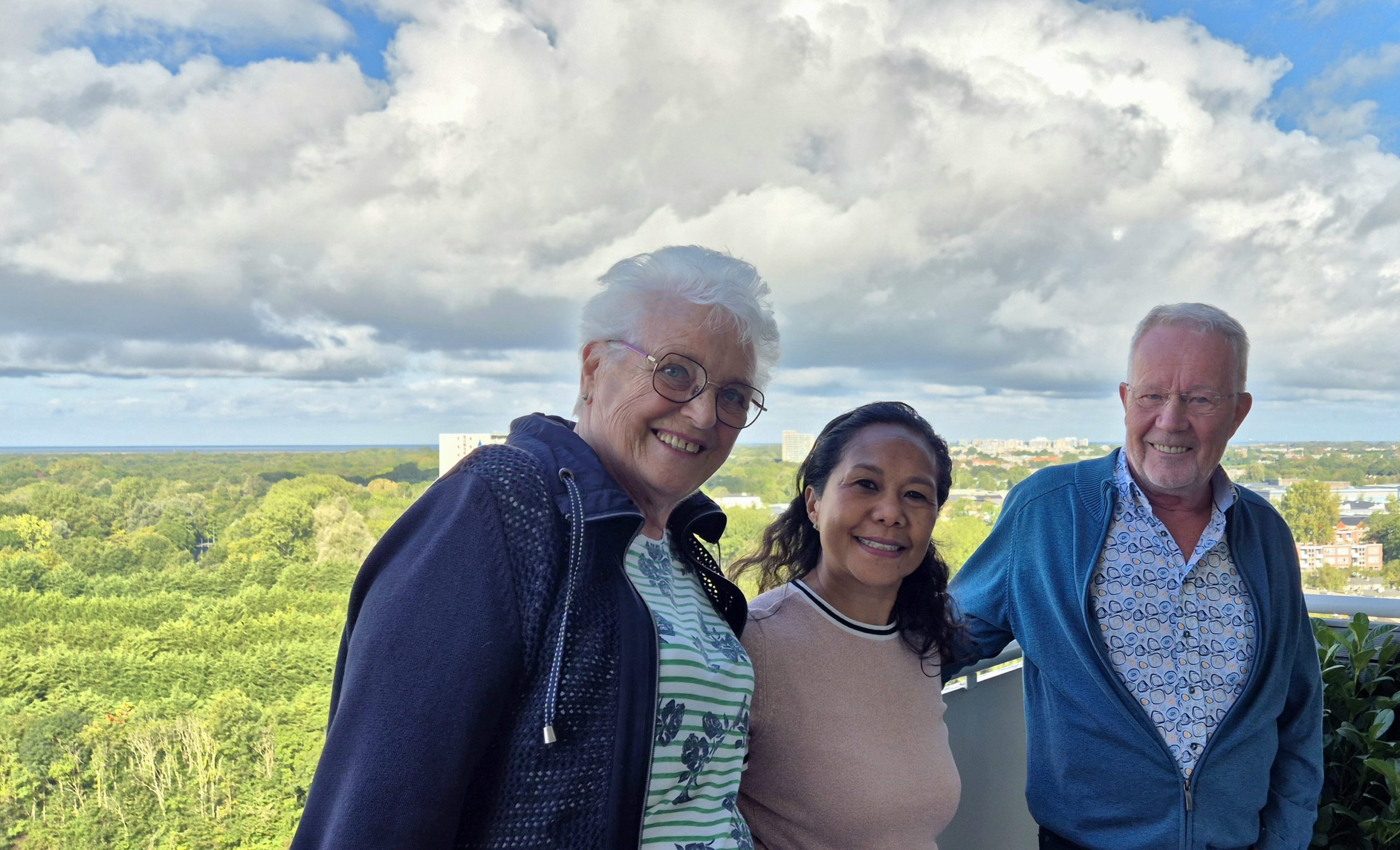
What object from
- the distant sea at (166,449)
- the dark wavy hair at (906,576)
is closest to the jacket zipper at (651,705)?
the dark wavy hair at (906,576)

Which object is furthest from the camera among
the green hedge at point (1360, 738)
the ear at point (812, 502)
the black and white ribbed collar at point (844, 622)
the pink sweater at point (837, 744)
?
the green hedge at point (1360, 738)

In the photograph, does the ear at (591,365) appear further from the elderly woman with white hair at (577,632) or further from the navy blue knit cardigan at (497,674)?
the navy blue knit cardigan at (497,674)

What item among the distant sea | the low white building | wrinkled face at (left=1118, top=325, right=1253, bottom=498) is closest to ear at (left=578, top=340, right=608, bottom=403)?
the low white building

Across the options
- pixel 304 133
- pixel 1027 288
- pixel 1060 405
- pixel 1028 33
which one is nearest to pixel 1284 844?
pixel 1060 405

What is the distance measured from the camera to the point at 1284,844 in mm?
1684

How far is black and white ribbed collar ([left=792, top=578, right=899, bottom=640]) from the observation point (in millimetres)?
1436

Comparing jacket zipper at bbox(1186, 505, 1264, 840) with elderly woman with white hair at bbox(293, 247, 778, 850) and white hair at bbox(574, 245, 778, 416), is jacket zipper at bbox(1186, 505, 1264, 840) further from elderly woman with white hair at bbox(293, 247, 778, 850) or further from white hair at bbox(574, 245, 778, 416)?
white hair at bbox(574, 245, 778, 416)

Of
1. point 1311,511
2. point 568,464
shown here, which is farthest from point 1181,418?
point 1311,511

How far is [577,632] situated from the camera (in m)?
0.81

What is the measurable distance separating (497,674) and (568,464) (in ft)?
0.79

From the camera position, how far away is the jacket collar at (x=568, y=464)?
0.86 metres

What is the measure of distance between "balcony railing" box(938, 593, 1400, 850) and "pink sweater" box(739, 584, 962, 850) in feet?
2.35

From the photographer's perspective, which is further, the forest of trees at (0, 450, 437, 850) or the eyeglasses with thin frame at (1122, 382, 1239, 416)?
the forest of trees at (0, 450, 437, 850)

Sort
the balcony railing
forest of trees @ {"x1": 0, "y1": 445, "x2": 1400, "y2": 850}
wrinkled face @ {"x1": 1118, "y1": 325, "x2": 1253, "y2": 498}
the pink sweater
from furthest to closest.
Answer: forest of trees @ {"x1": 0, "y1": 445, "x2": 1400, "y2": 850}
the balcony railing
wrinkled face @ {"x1": 1118, "y1": 325, "x2": 1253, "y2": 498}
the pink sweater
